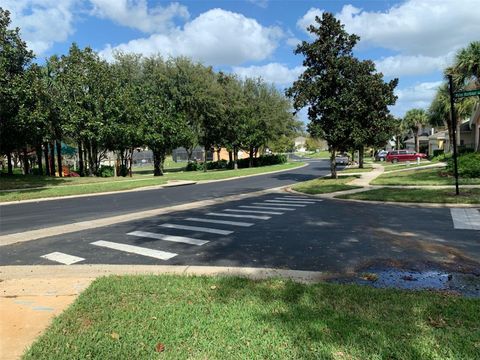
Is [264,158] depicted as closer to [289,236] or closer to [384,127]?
[384,127]

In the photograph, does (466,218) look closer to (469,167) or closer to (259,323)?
(259,323)

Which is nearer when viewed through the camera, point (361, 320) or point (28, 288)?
point (361, 320)

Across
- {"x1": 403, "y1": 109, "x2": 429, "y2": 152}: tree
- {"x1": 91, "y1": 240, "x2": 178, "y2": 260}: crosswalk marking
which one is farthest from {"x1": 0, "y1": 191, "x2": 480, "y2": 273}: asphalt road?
{"x1": 403, "y1": 109, "x2": 429, "y2": 152}: tree

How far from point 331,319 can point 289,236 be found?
4.72 meters

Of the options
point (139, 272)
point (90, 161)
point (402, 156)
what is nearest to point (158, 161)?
point (90, 161)

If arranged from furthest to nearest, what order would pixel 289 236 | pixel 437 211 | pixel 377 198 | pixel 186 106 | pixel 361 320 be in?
pixel 186 106
pixel 377 198
pixel 437 211
pixel 289 236
pixel 361 320

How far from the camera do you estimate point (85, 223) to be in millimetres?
11555

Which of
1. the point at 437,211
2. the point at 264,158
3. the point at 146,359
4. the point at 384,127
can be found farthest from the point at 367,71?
the point at 264,158

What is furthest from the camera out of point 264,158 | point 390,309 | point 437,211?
point 264,158

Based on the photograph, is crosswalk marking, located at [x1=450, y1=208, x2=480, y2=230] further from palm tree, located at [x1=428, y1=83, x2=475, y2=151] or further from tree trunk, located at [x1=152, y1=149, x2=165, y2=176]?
tree trunk, located at [x1=152, y1=149, x2=165, y2=176]

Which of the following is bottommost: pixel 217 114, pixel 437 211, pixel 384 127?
pixel 437 211

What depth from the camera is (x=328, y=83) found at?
25.2 meters

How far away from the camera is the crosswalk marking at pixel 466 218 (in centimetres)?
980

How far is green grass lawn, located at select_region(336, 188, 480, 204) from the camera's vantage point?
554 inches
